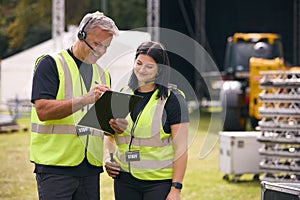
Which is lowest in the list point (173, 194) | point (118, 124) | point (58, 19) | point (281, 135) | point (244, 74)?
point (281, 135)

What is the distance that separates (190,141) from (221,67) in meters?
23.3

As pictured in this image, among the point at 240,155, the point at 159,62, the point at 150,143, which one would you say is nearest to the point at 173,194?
the point at 150,143

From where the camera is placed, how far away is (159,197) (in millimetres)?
4250

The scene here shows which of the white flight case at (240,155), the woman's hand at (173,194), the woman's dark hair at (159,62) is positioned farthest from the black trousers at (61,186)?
the white flight case at (240,155)

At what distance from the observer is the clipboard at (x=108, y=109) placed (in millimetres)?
3947

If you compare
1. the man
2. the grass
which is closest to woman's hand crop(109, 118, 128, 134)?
the man

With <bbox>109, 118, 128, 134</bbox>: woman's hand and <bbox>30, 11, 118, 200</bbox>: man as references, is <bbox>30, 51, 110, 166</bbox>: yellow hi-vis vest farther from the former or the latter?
<bbox>109, 118, 128, 134</bbox>: woman's hand

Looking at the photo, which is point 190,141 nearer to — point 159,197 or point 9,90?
point 159,197

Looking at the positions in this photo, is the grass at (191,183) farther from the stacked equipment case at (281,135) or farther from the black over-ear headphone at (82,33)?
the black over-ear headphone at (82,33)

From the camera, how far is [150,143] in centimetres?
422

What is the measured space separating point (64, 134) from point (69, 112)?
20cm

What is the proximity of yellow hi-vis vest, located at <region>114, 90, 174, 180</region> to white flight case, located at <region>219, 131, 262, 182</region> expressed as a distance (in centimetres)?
567

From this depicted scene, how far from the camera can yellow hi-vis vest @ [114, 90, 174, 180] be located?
13.8ft

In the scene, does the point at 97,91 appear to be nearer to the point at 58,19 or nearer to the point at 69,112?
the point at 69,112
